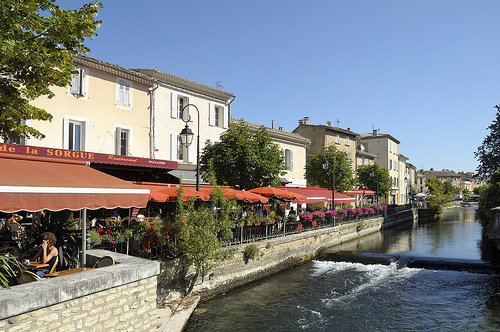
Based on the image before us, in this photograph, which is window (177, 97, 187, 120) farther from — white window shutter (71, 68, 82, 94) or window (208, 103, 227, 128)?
white window shutter (71, 68, 82, 94)

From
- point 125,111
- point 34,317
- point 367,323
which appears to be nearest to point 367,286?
point 367,323

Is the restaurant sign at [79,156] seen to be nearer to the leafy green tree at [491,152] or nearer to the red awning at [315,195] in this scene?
the red awning at [315,195]

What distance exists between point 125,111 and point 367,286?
544 inches

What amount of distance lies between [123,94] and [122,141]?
239cm

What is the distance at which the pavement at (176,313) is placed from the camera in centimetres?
878

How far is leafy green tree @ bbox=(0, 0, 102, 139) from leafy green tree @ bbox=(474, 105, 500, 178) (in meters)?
35.7

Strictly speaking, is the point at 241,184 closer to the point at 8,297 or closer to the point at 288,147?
the point at 288,147

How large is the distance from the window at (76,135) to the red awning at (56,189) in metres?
9.11

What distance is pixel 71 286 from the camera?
17.3 feet

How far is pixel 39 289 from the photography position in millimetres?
4824

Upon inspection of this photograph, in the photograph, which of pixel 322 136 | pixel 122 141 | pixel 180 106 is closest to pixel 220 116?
pixel 180 106

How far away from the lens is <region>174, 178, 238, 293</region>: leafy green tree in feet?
36.3

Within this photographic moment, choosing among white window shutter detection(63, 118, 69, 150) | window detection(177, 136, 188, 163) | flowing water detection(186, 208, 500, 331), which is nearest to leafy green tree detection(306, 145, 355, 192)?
window detection(177, 136, 188, 163)

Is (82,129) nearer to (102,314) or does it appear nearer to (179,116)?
(179,116)
